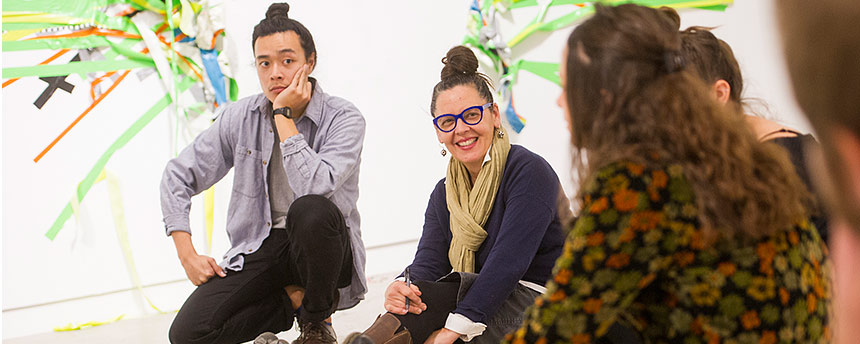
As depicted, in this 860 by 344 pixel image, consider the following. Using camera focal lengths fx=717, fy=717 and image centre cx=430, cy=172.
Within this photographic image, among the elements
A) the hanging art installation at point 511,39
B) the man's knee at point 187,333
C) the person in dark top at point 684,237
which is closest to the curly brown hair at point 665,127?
the person in dark top at point 684,237

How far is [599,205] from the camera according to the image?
0.94 meters

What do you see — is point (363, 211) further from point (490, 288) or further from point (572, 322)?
point (572, 322)

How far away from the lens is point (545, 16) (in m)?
3.58

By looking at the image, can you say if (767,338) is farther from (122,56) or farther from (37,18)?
(37,18)

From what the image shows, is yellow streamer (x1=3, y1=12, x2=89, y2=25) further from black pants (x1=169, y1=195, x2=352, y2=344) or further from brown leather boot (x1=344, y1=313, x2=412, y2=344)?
brown leather boot (x1=344, y1=313, x2=412, y2=344)

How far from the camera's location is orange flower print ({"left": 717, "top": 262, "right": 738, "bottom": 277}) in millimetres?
938

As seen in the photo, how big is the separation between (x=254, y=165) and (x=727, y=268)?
166 centimetres

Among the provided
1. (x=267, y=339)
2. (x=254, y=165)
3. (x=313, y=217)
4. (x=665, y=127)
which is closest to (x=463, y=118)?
(x=313, y=217)

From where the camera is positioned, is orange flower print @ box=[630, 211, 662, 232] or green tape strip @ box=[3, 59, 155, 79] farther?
green tape strip @ box=[3, 59, 155, 79]

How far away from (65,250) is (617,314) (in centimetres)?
257

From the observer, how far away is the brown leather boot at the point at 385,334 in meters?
1.64

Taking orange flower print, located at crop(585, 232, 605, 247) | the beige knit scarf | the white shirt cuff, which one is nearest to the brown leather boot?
the white shirt cuff

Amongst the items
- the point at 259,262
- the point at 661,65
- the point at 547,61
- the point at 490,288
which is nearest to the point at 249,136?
the point at 259,262

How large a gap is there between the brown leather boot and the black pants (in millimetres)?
368
